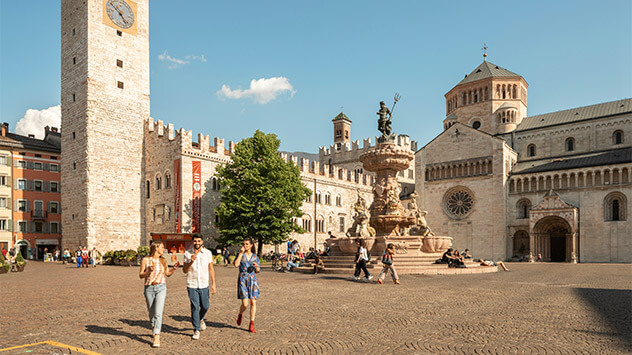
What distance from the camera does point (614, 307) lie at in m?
11.0

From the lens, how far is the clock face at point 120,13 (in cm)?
4278

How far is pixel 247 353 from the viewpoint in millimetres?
6867

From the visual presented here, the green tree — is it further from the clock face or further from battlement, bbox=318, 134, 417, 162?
battlement, bbox=318, 134, 417, 162

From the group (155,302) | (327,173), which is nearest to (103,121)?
(327,173)

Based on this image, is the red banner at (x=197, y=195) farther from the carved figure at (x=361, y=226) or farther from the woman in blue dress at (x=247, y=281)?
the woman in blue dress at (x=247, y=281)

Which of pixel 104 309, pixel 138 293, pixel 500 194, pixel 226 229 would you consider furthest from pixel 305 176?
pixel 104 309

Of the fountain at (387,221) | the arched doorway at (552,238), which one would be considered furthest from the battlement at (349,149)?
the fountain at (387,221)

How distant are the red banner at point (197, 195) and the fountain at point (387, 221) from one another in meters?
19.7

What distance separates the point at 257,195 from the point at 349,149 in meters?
35.6

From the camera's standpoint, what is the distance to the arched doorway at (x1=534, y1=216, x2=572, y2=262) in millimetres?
45600

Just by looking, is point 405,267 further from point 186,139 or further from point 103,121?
point 103,121

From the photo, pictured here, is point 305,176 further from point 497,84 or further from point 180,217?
point 497,84

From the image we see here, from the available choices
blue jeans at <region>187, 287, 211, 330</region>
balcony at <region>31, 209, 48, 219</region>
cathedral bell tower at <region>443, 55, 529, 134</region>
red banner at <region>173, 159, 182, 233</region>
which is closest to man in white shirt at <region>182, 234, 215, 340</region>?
blue jeans at <region>187, 287, 211, 330</region>

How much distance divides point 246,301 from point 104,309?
Result: 15.1ft
